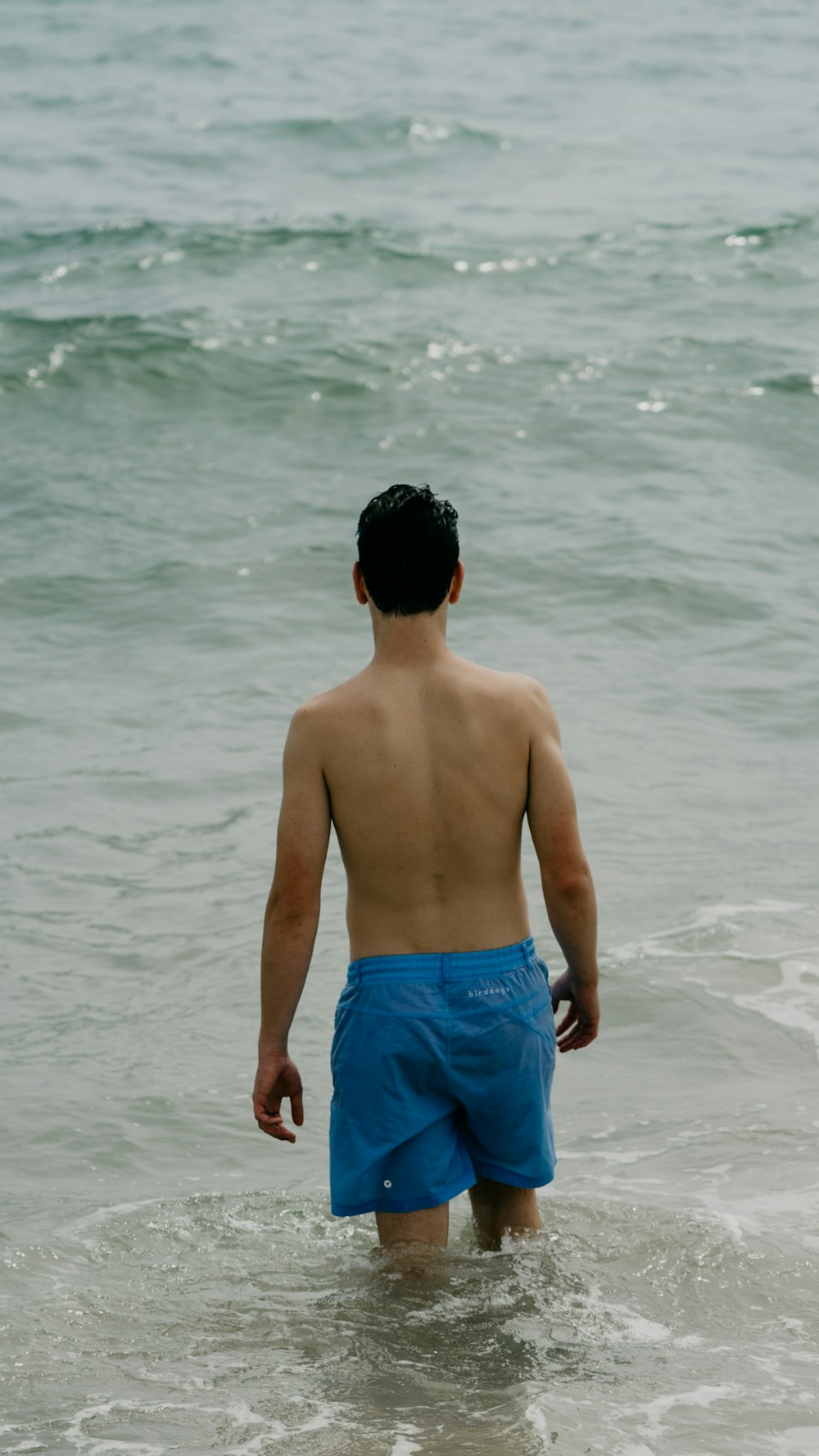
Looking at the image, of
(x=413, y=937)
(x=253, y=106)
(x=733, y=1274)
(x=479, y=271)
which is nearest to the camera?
(x=413, y=937)

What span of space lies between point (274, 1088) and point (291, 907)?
0.40 m

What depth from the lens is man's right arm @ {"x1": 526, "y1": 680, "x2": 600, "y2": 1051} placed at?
3.53 m

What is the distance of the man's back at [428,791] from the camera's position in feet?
11.4

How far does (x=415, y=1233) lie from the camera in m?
3.67

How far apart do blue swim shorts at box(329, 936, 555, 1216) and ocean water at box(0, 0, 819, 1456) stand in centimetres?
37

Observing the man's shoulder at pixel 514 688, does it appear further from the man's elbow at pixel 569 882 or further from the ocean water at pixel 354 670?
the ocean water at pixel 354 670

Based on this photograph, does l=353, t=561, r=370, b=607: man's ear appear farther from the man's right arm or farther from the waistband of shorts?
the waistband of shorts

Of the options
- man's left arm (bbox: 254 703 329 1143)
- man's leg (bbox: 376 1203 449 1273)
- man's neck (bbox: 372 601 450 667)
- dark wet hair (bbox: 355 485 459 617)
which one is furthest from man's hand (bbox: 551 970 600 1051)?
dark wet hair (bbox: 355 485 459 617)

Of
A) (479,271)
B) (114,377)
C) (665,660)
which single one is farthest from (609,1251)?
(479,271)

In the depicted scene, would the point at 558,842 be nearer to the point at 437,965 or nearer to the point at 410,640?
the point at 437,965

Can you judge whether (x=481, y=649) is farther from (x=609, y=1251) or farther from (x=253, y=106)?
(x=253, y=106)

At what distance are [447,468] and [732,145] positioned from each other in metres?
13.7

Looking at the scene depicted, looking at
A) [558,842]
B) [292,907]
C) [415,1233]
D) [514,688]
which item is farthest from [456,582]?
[415,1233]

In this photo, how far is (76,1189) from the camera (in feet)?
15.5
